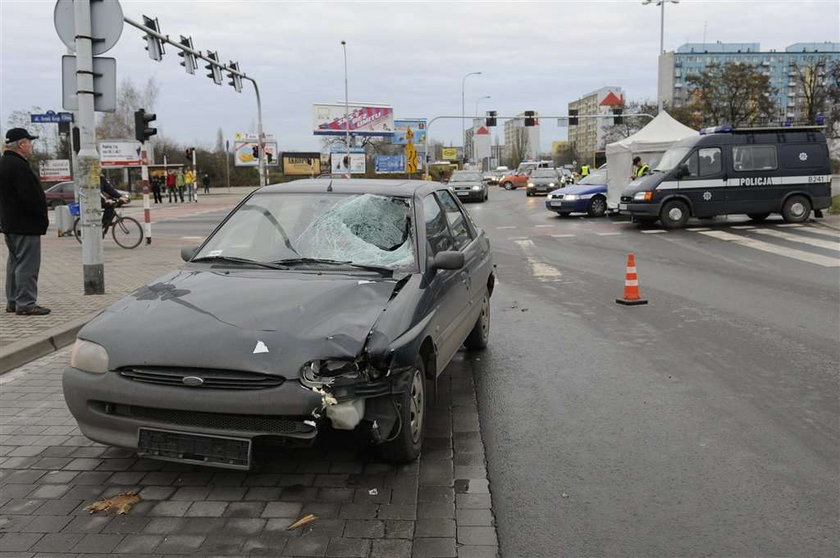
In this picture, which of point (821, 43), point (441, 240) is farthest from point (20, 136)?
point (821, 43)

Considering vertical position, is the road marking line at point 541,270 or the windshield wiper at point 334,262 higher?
the windshield wiper at point 334,262

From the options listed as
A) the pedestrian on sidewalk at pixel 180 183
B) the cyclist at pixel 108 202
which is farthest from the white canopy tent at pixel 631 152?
the pedestrian on sidewalk at pixel 180 183

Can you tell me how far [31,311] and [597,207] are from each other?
65.0 ft

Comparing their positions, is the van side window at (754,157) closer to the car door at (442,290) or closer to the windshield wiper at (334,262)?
the car door at (442,290)

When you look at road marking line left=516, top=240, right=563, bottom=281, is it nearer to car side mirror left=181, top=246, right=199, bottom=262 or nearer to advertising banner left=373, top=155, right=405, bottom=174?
car side mirror left=181, top=246, right=199, bottom=262

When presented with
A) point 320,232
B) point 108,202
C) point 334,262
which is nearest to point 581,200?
point 108,202

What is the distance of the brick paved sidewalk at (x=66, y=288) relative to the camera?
672cm

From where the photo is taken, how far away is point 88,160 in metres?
9.22

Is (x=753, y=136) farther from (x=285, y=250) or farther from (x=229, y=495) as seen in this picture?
(x=229, y=495)

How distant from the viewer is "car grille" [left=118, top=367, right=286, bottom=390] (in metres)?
3.48

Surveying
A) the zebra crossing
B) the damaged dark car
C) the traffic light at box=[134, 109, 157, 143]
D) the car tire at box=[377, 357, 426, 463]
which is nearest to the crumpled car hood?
the damaged dark car

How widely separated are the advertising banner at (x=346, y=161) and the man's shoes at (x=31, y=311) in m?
42.0

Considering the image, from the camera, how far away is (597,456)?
4.30 meters

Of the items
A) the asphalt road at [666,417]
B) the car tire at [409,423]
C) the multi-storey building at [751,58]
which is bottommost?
the asphalt road at [666,417]
